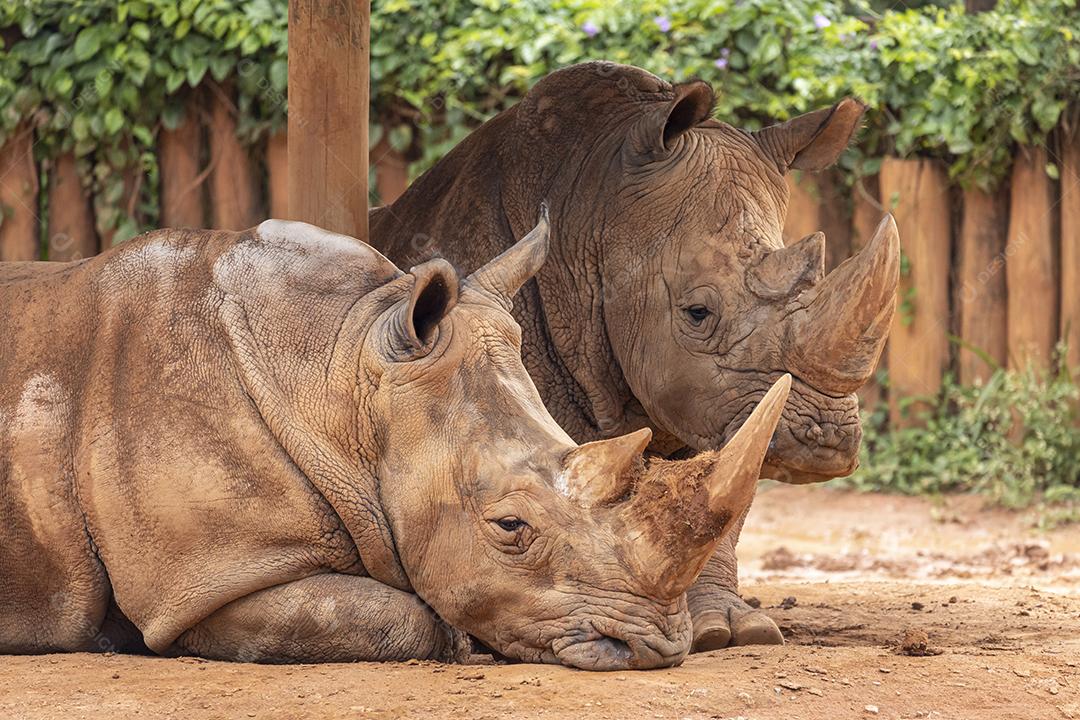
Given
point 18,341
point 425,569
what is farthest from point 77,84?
point 425,569

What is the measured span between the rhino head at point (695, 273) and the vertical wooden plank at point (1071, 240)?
198 inches

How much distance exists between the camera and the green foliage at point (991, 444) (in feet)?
36.3

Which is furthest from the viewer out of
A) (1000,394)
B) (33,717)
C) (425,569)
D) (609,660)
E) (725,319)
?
(1000,394)

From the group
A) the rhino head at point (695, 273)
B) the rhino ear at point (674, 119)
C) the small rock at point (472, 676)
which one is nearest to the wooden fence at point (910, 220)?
the rhino head at point (695, 273)

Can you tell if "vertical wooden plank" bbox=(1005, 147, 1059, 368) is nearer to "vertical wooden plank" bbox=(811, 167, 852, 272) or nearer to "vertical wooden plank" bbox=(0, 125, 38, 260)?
"vertical wooden plank" bbox=(811, 167, 852, 272)

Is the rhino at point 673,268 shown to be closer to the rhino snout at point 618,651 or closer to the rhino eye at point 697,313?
the rhino eye at point 697,313

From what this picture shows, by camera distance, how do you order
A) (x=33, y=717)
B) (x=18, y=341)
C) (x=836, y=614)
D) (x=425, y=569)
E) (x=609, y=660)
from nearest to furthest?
1. (x=33, y=717)
2. (x=609, y=660)
3. (x=425, y=569)
4. (x=18, y=341)
5. (x=836, y=614)

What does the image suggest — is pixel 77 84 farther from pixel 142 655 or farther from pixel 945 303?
pixel 142 655

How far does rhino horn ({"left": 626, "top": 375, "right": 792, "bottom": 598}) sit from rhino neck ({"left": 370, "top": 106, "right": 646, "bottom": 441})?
1.88 m

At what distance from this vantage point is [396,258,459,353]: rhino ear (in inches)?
194

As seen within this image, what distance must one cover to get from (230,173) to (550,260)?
564 centimetres

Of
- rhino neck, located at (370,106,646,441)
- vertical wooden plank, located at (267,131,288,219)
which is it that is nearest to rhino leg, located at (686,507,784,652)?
rhino neck, located at (370,106,646,441)

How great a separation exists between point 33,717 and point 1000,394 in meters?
8.28

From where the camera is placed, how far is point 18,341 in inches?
215
